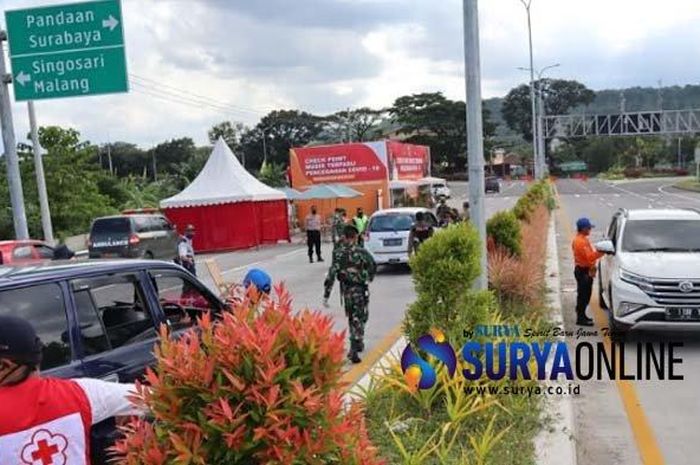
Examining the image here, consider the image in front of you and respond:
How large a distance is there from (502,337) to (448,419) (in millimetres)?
1276

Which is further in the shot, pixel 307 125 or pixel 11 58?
pixel 307 125

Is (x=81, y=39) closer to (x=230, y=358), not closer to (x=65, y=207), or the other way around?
(x=230, y=358)

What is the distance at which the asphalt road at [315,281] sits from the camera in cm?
1132

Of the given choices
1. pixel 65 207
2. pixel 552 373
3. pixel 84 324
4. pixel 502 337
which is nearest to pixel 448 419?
pixel 502 337

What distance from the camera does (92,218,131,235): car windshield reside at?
22062 mm

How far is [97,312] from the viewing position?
A: 4.45m

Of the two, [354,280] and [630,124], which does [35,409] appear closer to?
[354,280]

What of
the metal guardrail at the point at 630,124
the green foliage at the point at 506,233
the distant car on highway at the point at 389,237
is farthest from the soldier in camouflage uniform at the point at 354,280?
the metal guardrail at the point at 630,124

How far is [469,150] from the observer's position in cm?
873

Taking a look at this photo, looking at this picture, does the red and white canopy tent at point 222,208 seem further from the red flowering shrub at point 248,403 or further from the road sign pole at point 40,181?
the red flowering shrub at point 248,403

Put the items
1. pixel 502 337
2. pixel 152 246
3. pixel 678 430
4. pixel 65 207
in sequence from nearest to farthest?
pixel 678 430 → pixel 502 337 → pixel 152 246 → pixel 65 207

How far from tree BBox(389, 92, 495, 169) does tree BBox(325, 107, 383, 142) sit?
6577mm

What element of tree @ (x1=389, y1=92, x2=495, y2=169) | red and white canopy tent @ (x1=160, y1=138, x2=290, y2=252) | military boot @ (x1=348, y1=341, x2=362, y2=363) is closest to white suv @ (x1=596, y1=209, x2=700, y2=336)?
military boot @ (x1=348, y1=341, x2=362, y2=363)

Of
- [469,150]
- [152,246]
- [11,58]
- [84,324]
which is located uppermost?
[11,58]
